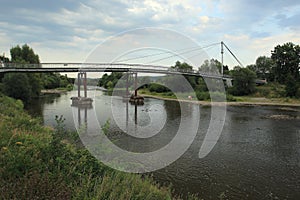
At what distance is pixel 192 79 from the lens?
50875 millimetres

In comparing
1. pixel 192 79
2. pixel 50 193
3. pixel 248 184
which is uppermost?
pixel 192 79

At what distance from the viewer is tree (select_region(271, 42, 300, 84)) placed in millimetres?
47688

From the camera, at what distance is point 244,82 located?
46.1 m

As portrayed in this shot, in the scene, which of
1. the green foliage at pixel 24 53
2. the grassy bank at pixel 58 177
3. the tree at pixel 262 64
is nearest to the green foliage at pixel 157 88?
the tree at pixel 262 64

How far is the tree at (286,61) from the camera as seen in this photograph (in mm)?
47688

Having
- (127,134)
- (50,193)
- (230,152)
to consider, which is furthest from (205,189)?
(127,134)

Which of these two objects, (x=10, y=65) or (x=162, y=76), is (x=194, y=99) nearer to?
(x=162, y=76)

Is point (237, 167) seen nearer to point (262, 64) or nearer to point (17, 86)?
point (17, 86)

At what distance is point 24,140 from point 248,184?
7328 mm

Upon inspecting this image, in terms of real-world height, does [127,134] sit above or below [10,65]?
below

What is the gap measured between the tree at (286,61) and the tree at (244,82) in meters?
6.92

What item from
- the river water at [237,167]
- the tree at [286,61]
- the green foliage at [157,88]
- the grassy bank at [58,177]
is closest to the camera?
the grassy bank at [58,177]

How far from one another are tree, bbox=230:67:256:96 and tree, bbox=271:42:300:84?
6.92 metres

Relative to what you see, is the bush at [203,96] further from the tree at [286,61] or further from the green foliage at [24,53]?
the green foliage at [24,53]
